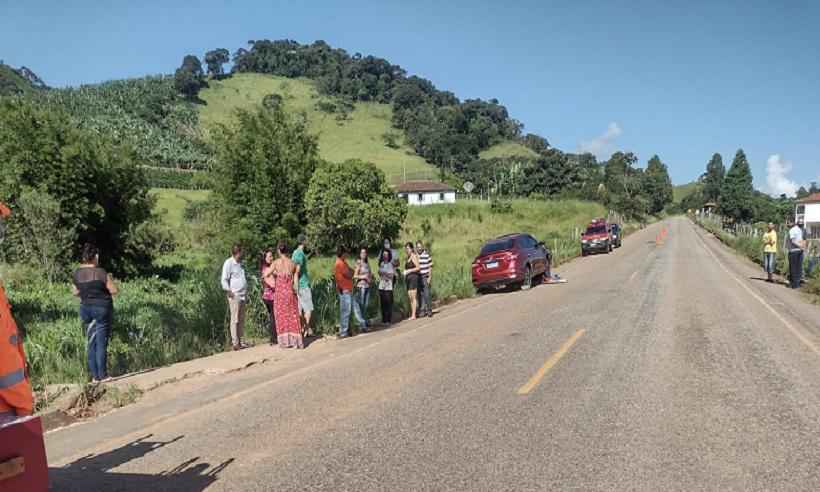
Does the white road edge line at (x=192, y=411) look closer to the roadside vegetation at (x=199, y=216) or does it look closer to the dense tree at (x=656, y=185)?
the roadside vegetation at (x=199, y=216)

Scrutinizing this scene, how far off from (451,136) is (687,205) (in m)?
87.4

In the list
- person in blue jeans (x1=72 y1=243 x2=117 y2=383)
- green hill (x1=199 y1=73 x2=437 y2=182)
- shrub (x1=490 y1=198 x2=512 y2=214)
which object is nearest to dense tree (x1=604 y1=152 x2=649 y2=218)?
shrub (x1=490 y1=198 x2=512 y2=214)

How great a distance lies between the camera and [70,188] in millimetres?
28047

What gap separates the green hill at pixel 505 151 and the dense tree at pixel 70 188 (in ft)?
369

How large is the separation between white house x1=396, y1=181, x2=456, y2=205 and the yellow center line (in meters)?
78.5

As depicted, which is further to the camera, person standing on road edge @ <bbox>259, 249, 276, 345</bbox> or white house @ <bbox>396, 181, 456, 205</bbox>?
white house @ <bbox>396, 181, 456, 205</bbox>

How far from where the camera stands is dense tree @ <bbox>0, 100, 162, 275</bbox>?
1016 inches

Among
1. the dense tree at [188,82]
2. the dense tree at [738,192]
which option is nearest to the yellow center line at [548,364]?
the dense tree at [738,192]

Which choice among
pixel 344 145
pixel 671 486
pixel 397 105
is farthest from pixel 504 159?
pixel 671 486

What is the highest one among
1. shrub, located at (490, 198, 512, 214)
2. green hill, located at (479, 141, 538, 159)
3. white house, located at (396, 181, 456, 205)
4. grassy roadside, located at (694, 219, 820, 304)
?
green hill, located at (479, 141, 538, 159)

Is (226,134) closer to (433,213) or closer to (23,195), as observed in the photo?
(23,195)

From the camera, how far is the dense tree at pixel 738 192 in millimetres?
81500

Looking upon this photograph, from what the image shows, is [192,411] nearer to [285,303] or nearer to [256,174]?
[285,303]

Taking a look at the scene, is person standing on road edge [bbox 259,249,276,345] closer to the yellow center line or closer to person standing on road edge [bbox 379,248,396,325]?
person standing on road edge [bbox 379,248,396,325]
